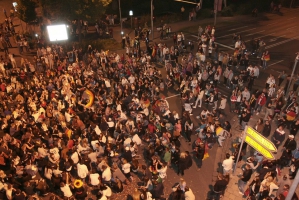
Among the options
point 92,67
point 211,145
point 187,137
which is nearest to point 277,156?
point 211,145

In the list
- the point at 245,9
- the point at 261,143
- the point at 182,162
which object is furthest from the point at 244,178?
the point at 245,9

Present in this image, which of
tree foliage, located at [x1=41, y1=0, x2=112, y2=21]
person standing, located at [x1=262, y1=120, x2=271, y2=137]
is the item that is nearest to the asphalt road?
person standing, located at [x1=262, y1=120, x2=271, y2=137]

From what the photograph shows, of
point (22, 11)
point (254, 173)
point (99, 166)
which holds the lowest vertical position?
point (254, 173)

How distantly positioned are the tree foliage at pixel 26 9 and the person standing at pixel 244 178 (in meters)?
26.2

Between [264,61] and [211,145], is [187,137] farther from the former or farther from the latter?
[264,61]

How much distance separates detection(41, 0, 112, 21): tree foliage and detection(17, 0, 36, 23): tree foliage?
3.51 meters

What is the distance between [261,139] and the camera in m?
9.95

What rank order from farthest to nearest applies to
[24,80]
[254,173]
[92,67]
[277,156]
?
1. [92,67]
2. [24,80]
3. [277,156]
4. [254,173]

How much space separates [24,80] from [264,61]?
18.4m

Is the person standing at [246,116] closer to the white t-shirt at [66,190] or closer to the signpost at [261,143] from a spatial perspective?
the signpost at [261,143]

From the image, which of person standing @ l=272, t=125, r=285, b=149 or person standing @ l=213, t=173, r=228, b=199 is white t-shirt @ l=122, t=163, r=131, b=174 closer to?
person standing @ l=213, t=173, r=228, b=199

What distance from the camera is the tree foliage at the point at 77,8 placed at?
2450cm

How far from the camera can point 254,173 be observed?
1239 cm

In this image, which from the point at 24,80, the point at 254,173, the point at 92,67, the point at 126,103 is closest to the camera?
the point at 254,173
